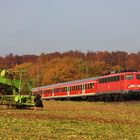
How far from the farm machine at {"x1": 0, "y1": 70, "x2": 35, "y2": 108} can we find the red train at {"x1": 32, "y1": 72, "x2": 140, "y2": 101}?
16.9 meters

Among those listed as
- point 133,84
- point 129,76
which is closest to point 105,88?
point 129,76

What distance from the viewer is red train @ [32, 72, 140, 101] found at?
53875 millimetres

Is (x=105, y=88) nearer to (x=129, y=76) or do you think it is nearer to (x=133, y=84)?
(x=129, y=76)

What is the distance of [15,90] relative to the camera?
Result: 3344 cm

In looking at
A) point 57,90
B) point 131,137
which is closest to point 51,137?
point 131,137

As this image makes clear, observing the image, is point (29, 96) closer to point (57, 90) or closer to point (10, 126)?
point (10, 126)

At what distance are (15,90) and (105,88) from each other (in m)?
27.8

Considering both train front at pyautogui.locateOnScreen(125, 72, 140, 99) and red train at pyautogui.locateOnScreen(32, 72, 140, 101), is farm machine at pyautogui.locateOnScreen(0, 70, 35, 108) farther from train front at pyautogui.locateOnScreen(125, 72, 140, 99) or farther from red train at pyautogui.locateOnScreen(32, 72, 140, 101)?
train front at pyautogui.locateOnScreen(125, 72, 140, 99)

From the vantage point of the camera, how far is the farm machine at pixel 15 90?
106 ft

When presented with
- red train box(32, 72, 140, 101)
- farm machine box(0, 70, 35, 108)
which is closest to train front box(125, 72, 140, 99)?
red train box(32, 72, 140, 101)

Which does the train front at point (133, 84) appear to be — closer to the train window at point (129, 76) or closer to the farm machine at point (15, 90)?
the train window at point (129, 76)

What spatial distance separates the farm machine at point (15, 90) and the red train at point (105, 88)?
1695 centimetres

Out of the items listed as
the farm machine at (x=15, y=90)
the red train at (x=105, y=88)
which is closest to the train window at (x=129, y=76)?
the red train at (x=105, y=88)

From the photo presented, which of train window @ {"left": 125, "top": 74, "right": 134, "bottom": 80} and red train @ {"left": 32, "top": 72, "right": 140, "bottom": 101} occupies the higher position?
train window @ {"left": 125, "top": 74, "right": 134, "bottom": 80}
